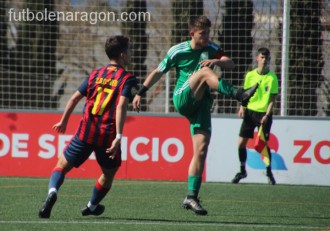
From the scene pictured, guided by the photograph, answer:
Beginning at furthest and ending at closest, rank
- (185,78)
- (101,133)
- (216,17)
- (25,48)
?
1. (25,48)
2. (216,17)
3. (185,78)
4. (101,133)

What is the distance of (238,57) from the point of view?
51.6 feet

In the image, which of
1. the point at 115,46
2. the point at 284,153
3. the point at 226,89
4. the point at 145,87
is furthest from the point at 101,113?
the point at 284,153

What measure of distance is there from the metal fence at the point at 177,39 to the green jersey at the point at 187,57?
19.2ft

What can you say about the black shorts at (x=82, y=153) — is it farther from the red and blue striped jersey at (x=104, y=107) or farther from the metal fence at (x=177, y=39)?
the metal fence at (x=177, y=39)

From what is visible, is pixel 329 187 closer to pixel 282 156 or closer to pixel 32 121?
pixel 282 156

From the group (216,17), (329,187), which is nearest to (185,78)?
(329,187)

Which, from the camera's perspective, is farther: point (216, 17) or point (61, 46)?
point (61, 46)

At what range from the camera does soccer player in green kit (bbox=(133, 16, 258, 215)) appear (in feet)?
28.0

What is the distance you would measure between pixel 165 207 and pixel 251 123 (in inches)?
174

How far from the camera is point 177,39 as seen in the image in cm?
1595

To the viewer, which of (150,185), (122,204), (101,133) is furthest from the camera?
(150,185)

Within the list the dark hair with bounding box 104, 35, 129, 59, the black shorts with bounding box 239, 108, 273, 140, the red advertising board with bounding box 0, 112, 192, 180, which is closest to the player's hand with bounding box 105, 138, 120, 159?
the dark hair with bounding box 104, 35, 129, 59

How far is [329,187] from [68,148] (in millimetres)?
6432

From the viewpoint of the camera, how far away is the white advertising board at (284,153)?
14.2 m
